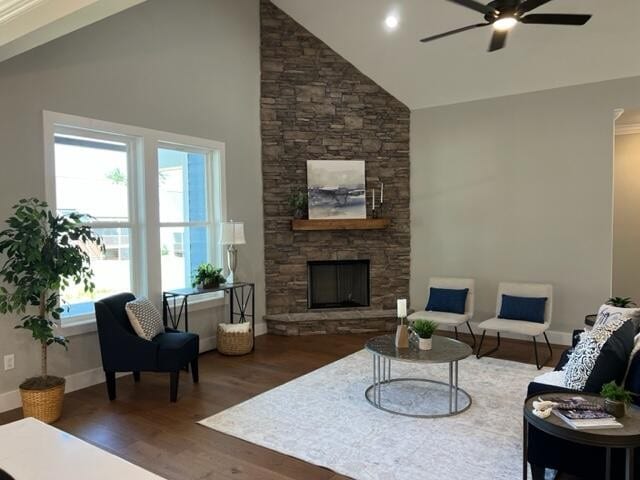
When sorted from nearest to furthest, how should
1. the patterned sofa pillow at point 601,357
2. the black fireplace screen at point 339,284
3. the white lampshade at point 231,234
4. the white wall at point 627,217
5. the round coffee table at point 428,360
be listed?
the patterned sofa pillow at point 601,357 < the round coffee table at point 428,360 < the white lampshade at point 231,234 < the black fireplace screen at point 339,284 < the white wall at point 627,217

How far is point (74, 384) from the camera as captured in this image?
4.13 meters

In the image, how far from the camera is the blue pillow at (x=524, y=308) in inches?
197

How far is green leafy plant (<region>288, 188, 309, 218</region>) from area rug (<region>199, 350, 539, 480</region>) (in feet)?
7.80

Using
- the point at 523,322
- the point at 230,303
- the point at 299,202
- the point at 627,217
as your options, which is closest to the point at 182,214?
the point at 230,303

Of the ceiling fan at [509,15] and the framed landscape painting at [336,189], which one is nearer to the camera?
the ceiling fan at [509,15]

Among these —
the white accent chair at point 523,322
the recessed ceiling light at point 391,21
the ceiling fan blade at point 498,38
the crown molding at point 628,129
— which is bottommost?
the white accent chair at point 523,322

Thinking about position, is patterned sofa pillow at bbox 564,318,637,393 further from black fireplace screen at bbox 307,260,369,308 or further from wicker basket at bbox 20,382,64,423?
black fireplace screen at bbox 307,260,369,308

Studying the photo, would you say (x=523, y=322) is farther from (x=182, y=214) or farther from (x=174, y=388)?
(x=182, y=214)

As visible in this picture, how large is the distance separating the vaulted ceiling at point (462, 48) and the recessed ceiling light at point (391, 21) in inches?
2.0

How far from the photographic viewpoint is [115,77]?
4391 millimetres

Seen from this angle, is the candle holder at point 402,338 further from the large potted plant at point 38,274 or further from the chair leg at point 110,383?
the large potted plant at point 38,274

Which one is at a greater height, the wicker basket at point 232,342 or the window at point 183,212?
the window at point 183,212

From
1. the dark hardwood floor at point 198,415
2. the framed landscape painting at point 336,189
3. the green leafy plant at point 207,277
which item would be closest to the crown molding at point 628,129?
the dark hardwood floor at point 198,415

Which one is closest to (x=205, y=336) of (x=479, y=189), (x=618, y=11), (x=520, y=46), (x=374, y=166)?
(x=374, y=166)
